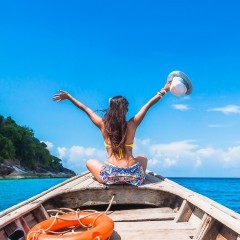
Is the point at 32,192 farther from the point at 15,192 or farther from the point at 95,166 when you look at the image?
the point at 95,166

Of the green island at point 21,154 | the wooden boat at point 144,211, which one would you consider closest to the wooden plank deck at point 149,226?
the wooden boat at point 144,211

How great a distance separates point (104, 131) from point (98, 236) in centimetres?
239

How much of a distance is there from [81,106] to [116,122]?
702mm

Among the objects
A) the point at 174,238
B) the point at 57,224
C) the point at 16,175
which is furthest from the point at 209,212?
the point at 16,175

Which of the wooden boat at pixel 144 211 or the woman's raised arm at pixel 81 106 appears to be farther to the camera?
the woman's raised arm at pixel 81 106

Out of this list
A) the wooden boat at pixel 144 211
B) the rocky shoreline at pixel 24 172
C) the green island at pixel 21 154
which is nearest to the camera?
the wooden boat at pixel 144 211

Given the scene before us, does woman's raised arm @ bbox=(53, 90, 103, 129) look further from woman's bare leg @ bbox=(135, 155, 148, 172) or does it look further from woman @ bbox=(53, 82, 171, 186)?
woman's bare leg @ bbox=(135, 155, 148, 172)

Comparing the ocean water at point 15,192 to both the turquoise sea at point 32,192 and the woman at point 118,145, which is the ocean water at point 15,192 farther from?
the woman at point 118,145

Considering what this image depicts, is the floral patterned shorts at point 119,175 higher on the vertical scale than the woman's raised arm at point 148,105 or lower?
lower

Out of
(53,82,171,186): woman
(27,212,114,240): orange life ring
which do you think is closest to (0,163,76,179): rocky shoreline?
(53,82,171,186): woman

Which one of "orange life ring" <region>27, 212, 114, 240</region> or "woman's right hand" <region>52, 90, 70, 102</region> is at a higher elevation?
"woman's right hand" <region>52, 90, 70, 102</region>

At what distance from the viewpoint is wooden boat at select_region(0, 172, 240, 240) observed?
11.9ft

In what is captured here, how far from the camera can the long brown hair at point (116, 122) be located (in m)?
5.31

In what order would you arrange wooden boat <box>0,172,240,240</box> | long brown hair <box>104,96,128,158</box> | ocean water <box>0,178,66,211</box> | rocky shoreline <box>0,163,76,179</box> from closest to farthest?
wooden boat <box>0,172,240,240</box>, long brown hair <box>104,96,128,158</box>, ocean water <box>0,178,66,211</box>, rocky shoreline <box>0,163,76,179</box>
